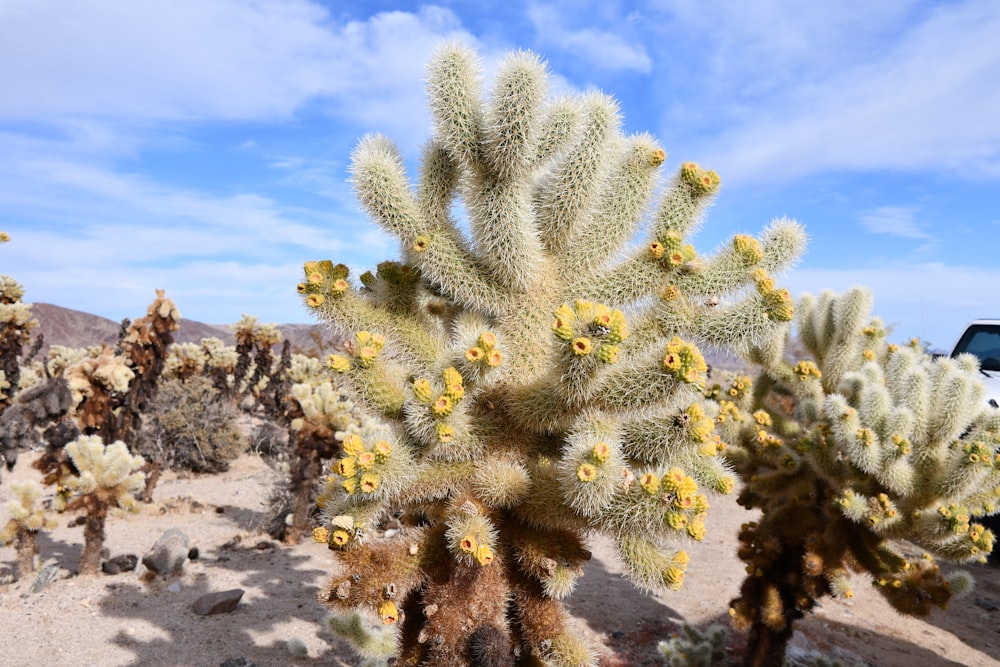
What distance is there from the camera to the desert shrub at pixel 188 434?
11.9 meters

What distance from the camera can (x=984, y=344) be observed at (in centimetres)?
953

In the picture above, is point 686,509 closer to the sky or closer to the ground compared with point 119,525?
closer to the sky

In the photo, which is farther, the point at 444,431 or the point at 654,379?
the point at 444,431

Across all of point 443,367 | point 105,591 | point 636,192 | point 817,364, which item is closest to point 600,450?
point 443,367

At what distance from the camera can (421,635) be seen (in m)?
2.56

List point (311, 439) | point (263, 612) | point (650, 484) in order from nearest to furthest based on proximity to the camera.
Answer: point (650, 484)
point (263, 612)
point (311, 439)

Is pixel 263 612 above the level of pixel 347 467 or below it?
below

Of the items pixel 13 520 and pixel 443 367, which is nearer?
pixel 443 367

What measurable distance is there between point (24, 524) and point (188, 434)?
616 centimetres

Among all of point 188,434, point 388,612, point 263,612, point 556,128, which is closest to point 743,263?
point 556,128

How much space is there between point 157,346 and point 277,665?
5.60 meters

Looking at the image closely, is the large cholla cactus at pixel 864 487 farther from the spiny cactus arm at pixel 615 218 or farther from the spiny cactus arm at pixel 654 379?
the spiny cactus arm at pixel 654 379

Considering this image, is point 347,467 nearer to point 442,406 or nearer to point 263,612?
point 442,406

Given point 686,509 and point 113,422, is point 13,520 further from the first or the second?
point 686,509
